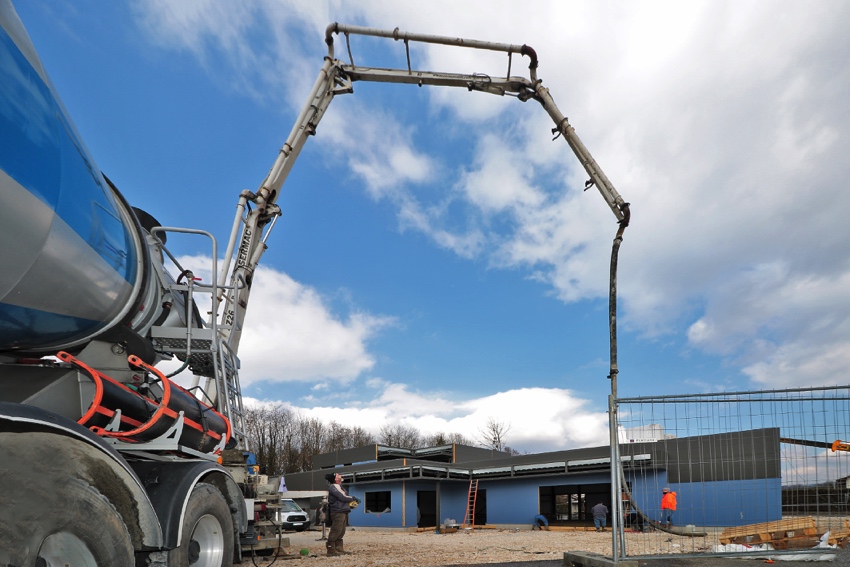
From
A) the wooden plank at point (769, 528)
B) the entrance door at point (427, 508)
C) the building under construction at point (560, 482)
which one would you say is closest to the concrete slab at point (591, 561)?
the building under construction at point (560, 482)

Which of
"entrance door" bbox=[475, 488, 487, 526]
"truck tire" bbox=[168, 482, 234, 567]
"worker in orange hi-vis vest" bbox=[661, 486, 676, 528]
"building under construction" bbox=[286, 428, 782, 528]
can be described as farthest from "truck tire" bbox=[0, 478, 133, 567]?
"entrance door" bbox=[475, 488, 487, 526]

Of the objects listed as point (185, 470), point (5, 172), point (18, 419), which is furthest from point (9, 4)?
point (185, 470)

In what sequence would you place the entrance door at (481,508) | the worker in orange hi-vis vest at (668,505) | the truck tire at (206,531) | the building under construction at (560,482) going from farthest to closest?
1. the entrance door at (481,508)
2. the worker in orange hi-vis vest at (668,505)
3. the building under construction at (560,482)
4. the truck tire at (206,531)

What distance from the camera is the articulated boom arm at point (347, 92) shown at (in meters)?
10.2

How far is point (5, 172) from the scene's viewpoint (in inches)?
119

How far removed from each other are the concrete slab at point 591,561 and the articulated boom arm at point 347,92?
5.28 meters

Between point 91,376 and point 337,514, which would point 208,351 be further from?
point 337,514

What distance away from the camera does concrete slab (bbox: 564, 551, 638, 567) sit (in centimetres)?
700

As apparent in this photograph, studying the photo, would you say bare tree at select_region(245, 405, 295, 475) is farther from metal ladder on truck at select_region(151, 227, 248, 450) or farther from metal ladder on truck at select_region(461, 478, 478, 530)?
metal ladder on truck at select_region(151, 227, 248, 450)

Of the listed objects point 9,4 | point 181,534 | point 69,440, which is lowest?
point 181,534

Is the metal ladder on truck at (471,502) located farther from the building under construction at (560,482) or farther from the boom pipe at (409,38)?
the boom pipe at (409,38)

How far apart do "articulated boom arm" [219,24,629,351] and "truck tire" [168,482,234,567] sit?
4.82 m

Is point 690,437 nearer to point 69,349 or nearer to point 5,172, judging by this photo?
point 69,349

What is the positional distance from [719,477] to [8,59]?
335 inches
